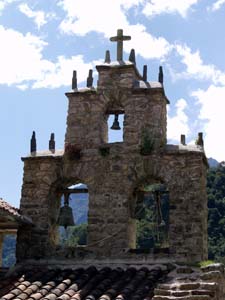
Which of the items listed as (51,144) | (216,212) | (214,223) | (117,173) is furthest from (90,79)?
(216,212)

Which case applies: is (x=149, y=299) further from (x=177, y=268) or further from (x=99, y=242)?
(x=99, y=242)

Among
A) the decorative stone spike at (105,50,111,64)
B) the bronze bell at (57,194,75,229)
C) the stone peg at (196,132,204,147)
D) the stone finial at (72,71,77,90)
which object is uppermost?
the decorative stone spike at (105,50,111,64)

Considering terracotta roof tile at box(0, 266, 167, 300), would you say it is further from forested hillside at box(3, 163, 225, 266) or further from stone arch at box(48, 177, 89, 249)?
forested hillside at box(3, 163, 225, 266)

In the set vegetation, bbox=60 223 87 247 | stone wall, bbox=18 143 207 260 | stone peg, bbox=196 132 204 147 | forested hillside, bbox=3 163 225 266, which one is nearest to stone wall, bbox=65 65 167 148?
stone wall, bbox=18 143 207 260

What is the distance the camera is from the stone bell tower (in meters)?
11.4

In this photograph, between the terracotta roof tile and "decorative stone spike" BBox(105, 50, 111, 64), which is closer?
the terracotta roof tile

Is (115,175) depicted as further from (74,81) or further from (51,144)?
(74,81)

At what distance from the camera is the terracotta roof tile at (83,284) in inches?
370

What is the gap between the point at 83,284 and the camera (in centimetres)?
1005

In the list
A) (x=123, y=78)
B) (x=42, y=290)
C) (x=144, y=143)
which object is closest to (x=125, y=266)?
(x=42, y=290)

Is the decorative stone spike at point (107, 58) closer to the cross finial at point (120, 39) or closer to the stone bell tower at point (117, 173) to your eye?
the stone bell tower at point (117, 173)

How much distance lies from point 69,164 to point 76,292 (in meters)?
3.37

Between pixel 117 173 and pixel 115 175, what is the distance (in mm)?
58

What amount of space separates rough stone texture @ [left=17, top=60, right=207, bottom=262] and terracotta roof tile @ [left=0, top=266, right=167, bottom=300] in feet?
2.57
